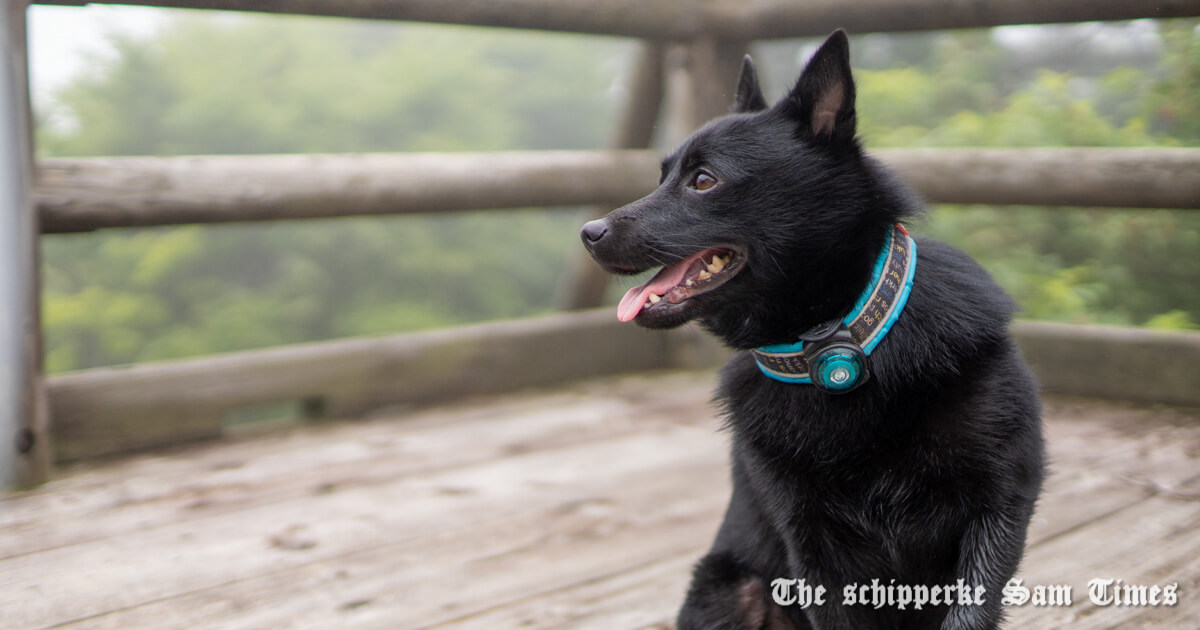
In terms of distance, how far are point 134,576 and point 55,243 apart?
5962 millimetres

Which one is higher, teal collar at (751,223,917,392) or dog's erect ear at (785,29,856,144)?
dog's erect ear at (785,29,856,144)

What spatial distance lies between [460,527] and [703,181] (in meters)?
1.17

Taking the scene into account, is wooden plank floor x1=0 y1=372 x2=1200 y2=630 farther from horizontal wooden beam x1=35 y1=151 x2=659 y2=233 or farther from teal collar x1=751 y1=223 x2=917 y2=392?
horizontal wooden beam x1=35 y1=151 x2=659 y2=233

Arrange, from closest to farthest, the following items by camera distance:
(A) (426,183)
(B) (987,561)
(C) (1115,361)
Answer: (B) (987,561)
(C) (1115,361)
(A) (426,183)

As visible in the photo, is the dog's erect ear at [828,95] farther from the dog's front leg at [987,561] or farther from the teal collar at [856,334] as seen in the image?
the dog's front leg at [987,561]

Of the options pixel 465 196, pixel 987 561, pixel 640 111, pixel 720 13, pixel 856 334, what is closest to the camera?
pixel 987 561

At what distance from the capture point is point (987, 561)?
4.26 feet

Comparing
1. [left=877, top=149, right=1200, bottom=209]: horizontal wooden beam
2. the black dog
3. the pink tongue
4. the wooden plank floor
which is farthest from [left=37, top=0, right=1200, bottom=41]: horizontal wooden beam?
the pink tongue

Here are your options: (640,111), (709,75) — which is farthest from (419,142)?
(709,75)

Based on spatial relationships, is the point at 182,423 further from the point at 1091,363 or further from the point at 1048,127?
the point at 1048,127

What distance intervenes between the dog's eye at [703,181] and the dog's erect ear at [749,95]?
0.94 ft

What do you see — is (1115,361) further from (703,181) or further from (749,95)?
(703,181)

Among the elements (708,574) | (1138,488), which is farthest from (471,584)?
(1138,488)

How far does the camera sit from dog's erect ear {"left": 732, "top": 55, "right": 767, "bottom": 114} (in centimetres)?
182
